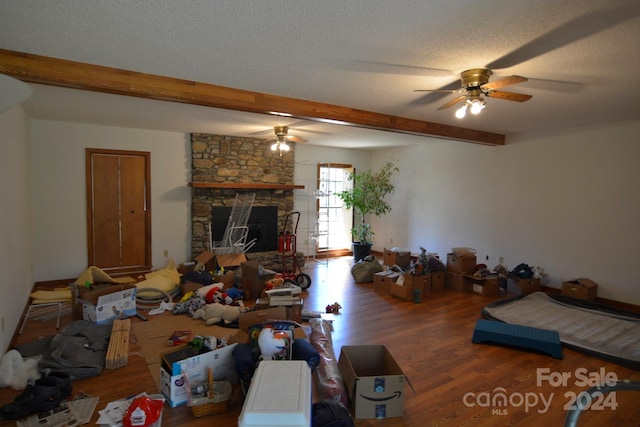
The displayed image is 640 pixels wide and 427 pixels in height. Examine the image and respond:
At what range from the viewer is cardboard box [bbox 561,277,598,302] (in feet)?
14.7

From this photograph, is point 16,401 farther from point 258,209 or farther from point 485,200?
point 485,200

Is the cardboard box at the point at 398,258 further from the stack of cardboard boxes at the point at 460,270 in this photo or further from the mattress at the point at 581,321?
the mattress at the point at 581,321

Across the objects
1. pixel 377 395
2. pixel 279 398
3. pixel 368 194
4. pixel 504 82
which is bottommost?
pixel 377 395

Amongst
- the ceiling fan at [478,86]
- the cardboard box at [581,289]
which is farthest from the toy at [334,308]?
the cardboard box at [581,289]

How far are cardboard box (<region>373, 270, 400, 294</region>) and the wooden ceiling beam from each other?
211 centimetres

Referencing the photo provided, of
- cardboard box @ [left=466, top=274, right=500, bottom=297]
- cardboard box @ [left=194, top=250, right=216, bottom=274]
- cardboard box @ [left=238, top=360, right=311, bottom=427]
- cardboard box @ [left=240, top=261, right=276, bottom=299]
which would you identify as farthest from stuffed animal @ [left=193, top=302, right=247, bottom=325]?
cardboard box @ [left=466, top=274, right=500, bottom=297]

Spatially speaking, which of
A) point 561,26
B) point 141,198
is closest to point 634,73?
point 561,26

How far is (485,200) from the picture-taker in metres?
5.86

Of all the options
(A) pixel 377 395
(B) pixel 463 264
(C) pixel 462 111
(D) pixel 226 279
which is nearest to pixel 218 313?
(D) pixel 226 279

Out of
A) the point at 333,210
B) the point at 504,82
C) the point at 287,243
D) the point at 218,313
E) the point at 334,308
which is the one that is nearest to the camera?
the point at 504,82

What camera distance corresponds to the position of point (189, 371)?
2396 millimetres

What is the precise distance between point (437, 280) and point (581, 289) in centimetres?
181

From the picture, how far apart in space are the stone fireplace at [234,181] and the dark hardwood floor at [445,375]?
8.04 ft

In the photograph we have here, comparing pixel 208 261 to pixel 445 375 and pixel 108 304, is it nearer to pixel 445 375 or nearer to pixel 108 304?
pixel 108 304
